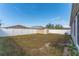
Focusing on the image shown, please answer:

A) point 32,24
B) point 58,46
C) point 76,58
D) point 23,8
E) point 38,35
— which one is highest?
point 23,8

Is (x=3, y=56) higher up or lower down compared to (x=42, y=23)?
lower down

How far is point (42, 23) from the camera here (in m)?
1.53

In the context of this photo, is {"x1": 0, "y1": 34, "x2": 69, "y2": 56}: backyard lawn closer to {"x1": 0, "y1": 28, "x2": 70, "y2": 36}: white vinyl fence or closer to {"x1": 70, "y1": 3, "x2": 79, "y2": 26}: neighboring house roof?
{"x1": 0, "y1": 28, "x2": 70, "y2": 36}: white vinyl fence

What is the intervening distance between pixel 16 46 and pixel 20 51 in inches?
2.4

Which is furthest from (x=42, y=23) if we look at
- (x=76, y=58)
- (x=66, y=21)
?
(x=76, y=58)

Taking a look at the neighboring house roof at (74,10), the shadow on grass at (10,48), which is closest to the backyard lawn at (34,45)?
the shadow on grass at (10,48)

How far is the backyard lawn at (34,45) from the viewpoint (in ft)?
4.95

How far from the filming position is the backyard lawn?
1509mm

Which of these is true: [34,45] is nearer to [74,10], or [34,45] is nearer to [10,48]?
[10,48]

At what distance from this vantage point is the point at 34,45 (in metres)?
1.51

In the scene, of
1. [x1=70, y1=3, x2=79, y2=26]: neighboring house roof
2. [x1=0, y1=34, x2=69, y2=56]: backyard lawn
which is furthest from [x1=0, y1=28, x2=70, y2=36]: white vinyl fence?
[x1=70, y1=3, x2=79, y2=26]: neighboring house roof

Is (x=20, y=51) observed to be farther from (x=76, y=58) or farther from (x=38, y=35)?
(x=76, y=58)

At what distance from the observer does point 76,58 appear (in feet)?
4.89

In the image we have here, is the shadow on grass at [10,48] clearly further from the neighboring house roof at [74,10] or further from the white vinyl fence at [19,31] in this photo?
the neighboring house roof at [74,10]
